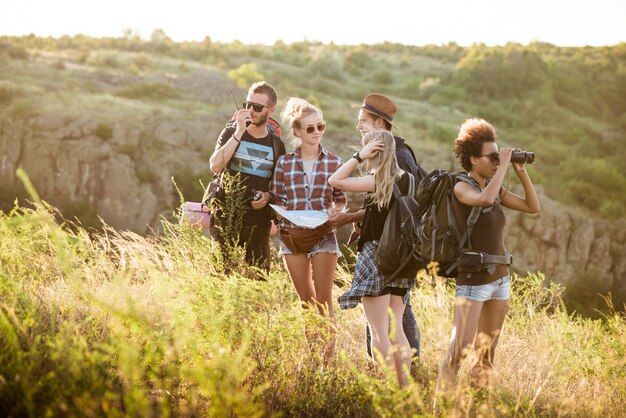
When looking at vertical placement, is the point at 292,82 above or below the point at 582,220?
above

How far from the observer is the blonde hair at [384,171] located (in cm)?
459

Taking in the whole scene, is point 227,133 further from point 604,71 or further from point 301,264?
point 604,71

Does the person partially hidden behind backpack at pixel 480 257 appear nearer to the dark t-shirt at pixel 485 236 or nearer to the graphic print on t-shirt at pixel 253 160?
the dark t-shirt at pixel 485 236

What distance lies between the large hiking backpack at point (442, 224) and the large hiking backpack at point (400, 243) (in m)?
0.11

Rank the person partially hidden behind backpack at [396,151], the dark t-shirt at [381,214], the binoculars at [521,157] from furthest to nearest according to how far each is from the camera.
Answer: the person partially hidden behind backpack at [396,151]
the dark t-shirt at [381,214]
the binoculars at [521,157]

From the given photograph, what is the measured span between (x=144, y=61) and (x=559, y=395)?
120 ft

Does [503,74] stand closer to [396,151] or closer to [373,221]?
[396,151]

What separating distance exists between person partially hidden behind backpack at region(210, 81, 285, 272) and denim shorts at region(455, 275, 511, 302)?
73.6 inches

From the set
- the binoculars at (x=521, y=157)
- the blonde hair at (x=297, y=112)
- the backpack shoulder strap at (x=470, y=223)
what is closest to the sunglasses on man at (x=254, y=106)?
the blonde hair at (x=297, y=112)

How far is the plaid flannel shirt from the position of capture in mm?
5289

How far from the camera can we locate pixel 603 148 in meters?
35.9

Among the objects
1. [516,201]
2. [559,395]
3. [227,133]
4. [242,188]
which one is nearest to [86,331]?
[242,188]

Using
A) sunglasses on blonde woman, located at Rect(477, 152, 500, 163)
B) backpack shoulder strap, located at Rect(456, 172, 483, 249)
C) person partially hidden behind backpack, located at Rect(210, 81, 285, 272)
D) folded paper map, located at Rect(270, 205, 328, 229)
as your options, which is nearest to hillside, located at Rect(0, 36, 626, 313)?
person partially hidden behind backpack, located at Rect(210, 81, 285, 272)

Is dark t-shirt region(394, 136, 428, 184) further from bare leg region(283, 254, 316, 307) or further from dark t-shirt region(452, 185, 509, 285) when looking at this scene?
bare leg region(283, 254, 316, 307)
